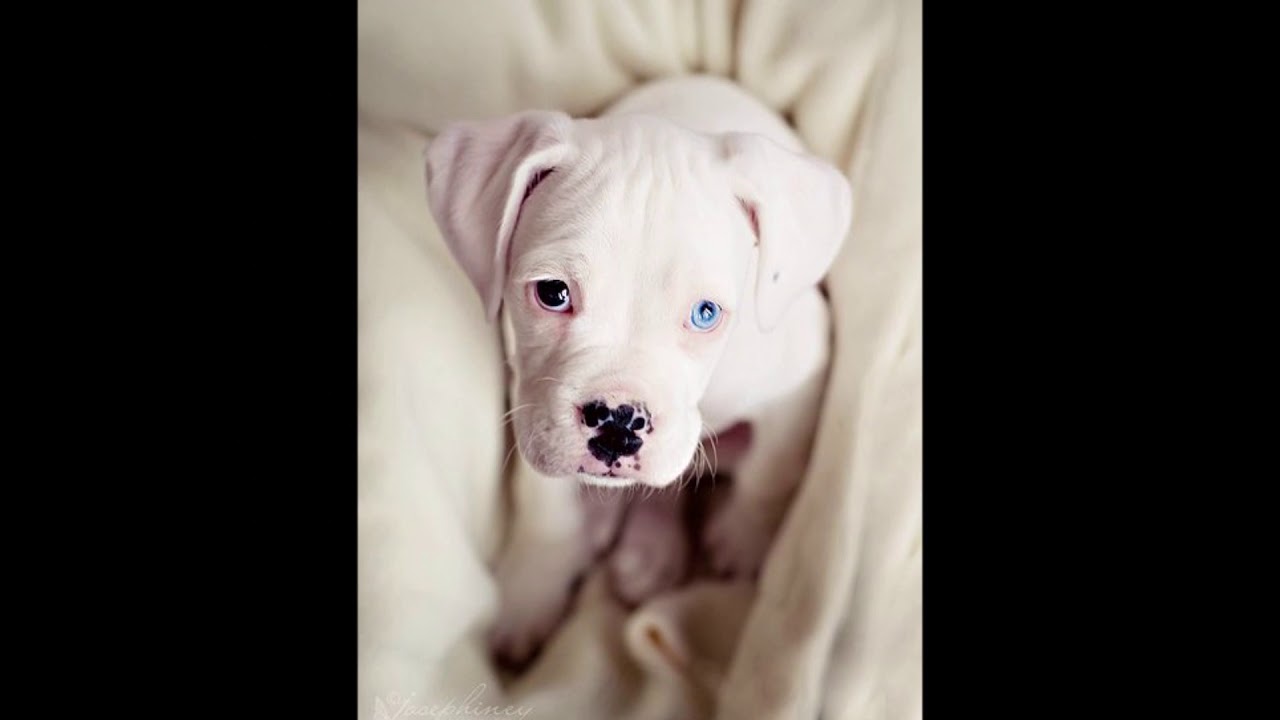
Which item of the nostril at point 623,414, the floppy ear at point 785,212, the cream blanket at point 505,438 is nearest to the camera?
the nostril at point 623,414

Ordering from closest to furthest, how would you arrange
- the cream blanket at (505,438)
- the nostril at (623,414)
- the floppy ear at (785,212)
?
the nostril at (623,414) → the floppy ear at (785,212) → the cream blanket at (505,438)

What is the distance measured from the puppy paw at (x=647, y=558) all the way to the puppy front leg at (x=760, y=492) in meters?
0.05

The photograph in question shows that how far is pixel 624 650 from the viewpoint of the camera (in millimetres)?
1740

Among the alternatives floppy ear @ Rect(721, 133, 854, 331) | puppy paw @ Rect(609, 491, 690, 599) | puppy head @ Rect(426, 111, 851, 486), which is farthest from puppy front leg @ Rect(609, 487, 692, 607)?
floppy ear @ Rect(721, 133, 854, 331)

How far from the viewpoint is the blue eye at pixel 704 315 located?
1.50 m

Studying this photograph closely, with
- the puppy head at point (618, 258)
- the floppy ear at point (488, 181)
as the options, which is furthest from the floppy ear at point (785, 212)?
the floppy ear at point (488, 181)

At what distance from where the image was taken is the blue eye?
1.50m

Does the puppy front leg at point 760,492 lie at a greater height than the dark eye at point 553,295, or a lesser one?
lesser

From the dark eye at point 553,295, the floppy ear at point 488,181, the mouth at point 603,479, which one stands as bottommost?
the mouth at point 603,479

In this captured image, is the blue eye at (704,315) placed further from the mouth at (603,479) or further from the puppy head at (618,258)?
the mouth at (603,479)

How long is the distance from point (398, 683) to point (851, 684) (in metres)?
0.71

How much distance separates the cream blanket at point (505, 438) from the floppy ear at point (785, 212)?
7cm

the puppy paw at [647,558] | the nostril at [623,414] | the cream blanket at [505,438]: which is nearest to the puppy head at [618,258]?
the nostril at [623,414]

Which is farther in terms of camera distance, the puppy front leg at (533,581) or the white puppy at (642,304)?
the puppy front leg at (533,581)
